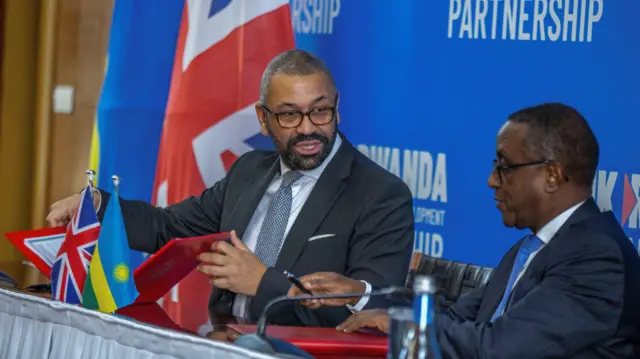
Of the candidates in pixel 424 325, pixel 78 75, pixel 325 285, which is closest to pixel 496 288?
pixel 325 285

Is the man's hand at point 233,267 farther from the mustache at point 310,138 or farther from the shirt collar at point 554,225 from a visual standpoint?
the shirt collar at point 554,225

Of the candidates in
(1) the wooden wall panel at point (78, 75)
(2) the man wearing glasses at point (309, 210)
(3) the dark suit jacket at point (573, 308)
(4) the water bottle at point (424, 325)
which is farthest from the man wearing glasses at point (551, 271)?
(1) the wooden wall panel at point (78, 75)

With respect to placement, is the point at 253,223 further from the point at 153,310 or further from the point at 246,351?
the point at 246,351

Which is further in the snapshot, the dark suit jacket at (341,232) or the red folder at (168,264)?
the dark suit jacket at (341,232)

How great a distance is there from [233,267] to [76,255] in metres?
0.42

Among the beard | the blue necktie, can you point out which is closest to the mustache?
the beard

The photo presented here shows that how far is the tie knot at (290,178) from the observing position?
334 centimetres

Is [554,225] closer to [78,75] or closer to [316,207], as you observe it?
[316,207]

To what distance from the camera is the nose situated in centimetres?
322

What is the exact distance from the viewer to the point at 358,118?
176 inches

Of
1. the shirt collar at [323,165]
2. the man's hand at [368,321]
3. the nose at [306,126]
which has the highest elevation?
the nose at [306,126]

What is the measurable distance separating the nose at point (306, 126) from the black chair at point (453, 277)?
526mm

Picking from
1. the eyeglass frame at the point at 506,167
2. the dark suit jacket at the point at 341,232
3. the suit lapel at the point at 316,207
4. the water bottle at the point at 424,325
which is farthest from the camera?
the suit lapel at the point at 316,207

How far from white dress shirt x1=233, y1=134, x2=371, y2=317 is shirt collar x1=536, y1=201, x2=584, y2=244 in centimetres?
86
